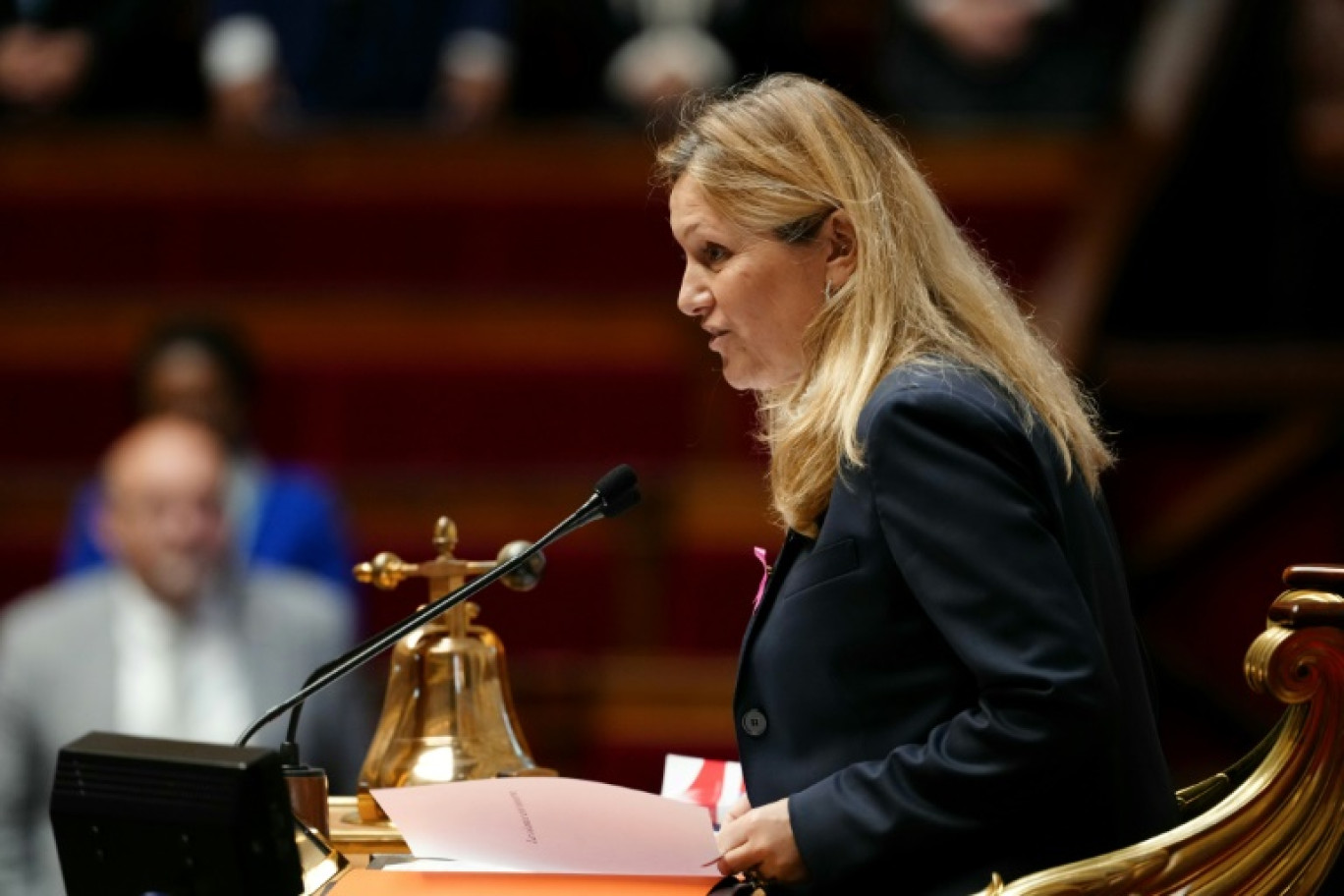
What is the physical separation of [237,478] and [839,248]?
248 centimetres

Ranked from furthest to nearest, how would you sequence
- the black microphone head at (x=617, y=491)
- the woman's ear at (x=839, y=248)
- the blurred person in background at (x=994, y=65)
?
the blurred person in background at (x=994, y=65)
the black microphone head at (x=617, y=491)
the woman's ear at (x=839, y=248)

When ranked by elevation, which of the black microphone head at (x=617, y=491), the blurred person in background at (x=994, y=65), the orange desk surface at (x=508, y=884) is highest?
the blurred person in background at (x=994, y=65)

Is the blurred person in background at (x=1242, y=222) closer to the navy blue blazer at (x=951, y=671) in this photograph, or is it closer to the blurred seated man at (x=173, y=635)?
the blurred seated man at (x=173, y=635)

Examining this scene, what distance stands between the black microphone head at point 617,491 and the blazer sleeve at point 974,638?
1.11ft

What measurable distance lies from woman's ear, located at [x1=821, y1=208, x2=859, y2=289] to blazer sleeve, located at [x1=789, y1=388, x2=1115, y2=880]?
17 centimetres

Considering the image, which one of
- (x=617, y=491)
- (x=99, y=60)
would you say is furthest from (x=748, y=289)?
(x=99, y=60)

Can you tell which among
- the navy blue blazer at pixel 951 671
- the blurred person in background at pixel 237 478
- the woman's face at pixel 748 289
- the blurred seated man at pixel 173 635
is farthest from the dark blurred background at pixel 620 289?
the navy blue blazer at pixel 951 671

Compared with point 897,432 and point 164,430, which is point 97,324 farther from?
point 897,432

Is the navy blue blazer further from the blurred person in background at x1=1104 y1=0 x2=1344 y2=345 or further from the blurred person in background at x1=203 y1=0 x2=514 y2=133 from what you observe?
the blurred person in background at x1=203 y1=0 x2=514 y2=133

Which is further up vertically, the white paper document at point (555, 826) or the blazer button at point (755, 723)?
the blazer button at point (755, 723)

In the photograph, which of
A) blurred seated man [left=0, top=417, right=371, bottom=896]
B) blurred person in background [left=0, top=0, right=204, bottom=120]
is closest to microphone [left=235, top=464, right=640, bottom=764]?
blurred seated man [left=0, top=417, right=371, bottom=896]

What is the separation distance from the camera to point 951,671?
5.07 feet

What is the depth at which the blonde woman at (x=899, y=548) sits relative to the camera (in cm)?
148

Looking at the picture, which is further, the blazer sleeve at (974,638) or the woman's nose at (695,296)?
the woman's nose at (695,296)
